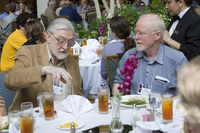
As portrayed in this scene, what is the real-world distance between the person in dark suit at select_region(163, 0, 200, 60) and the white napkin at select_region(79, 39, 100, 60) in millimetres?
1495

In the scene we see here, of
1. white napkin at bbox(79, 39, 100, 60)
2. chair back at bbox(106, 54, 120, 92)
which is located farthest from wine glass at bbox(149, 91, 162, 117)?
white napkin at bbox(79, 39, 100, 60)

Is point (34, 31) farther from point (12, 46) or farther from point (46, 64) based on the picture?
point (46, 64)

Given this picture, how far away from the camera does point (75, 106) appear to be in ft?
6.42

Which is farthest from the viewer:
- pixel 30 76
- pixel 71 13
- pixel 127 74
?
pixel 71 13

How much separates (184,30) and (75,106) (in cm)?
182

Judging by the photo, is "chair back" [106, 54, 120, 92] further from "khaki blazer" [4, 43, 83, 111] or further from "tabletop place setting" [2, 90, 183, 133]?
"tabletop place setting" [2, 90, 183, 133]

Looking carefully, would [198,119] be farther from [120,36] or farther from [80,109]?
[120,36]

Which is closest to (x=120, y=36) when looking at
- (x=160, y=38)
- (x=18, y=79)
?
(x=160, y=38)

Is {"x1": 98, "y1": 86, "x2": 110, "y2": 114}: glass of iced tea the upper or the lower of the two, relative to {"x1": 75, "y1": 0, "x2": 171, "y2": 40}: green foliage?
lower

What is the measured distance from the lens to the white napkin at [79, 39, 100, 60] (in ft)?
14.9

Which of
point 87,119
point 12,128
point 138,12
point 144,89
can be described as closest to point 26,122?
point 12,128

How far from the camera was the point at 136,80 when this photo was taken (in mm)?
2639

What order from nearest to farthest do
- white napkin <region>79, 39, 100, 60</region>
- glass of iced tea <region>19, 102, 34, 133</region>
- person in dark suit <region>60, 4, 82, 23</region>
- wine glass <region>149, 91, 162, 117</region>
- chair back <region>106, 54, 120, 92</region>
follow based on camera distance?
glass of iced tea <region>19, 102, 34, 133</region> < wine glass <region>149, 91, 162, 117</region> < chair back <region>106, 54, 120, 92</region> < white napkin <region>79, 39, 100, 60</region> < person in dark suit <region>60, 4, 82, 23</region>

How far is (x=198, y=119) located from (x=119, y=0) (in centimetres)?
958
